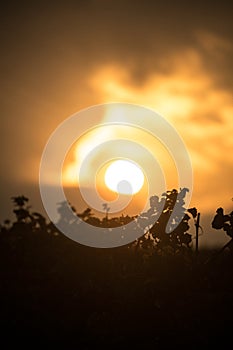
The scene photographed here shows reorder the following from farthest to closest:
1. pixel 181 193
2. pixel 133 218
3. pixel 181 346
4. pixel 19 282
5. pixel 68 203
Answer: pixel 68 203
pixel 133 218
pixel 181 193
pixel 19 282
pixel 181 346

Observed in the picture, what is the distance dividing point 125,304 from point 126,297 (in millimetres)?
128

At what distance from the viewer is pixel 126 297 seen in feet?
36.8

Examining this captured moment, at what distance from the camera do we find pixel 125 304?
36.7 ft

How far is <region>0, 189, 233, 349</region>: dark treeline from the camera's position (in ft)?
35.8

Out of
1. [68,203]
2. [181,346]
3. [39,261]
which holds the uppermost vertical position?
[68,203]

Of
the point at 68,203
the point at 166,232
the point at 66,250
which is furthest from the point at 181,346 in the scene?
the point at 68,203

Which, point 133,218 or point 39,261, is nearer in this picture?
point 39,261

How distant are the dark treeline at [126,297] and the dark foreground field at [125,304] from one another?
A: 18mm

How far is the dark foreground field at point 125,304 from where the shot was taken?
10.9 meters

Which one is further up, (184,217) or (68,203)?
(68,203)

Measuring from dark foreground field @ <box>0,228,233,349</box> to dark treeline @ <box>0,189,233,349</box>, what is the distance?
0.06 ft

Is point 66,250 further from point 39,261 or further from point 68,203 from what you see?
point 68,203

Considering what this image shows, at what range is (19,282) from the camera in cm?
1268

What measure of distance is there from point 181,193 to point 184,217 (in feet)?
1.88
